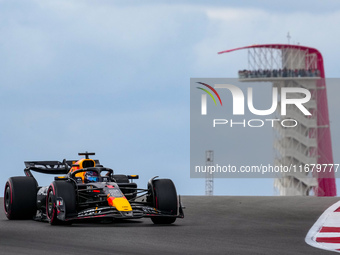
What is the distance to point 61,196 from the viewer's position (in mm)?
16188

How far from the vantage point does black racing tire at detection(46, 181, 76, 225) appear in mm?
16097

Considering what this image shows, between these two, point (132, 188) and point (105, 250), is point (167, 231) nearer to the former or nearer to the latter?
point (132, 188)

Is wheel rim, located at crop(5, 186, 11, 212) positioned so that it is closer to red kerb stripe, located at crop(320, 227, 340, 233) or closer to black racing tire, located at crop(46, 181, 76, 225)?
black racing tire, located at crop(46, 181, 76, 225)

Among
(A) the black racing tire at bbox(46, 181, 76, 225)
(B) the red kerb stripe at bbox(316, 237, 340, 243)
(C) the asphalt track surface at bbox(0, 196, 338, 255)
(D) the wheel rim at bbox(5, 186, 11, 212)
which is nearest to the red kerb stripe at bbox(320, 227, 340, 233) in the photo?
(C) the asphalt track surface at bbox(0, 196, 338, 255)

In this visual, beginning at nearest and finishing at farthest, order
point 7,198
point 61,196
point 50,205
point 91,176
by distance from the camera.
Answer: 1. point 61,196
2. point 50,205
3. point 91,176
4. point 7,198

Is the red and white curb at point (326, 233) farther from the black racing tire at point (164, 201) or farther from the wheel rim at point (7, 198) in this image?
the wheel rim at point (7, 198)

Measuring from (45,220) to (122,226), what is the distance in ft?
6.50

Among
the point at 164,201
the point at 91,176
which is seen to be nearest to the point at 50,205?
the point at 91,176

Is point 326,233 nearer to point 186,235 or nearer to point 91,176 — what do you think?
point 186,235

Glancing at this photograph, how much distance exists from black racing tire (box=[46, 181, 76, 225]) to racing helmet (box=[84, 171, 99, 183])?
2.83ft

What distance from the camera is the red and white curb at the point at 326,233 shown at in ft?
42.6

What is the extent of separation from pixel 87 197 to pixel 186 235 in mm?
3560

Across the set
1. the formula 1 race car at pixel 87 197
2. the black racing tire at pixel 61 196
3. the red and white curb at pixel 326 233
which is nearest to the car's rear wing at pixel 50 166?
the formula 1 race car at pixel 87 197

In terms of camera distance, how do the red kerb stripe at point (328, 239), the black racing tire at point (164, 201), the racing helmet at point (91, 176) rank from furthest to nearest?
the racing helmet at point (91, 176)
the black racing tire at point (164, 201)
the red kerb stripe at point (328, 239)
